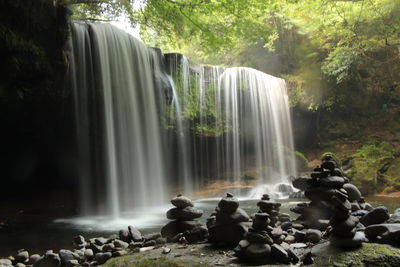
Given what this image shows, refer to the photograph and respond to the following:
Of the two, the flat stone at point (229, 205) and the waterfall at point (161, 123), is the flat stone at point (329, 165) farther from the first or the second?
the waterfall at point (161, 123)

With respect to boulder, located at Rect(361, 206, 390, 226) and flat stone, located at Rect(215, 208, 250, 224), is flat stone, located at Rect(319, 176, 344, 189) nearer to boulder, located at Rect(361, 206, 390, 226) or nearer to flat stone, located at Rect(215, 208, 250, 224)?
boulder, located at Rect(361, 206, 390, 226)

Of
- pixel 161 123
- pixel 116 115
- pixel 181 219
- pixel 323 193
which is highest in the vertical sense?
pixel 116 115

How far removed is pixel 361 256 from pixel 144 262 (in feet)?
7.12

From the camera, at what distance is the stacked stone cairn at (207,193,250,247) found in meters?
3.71

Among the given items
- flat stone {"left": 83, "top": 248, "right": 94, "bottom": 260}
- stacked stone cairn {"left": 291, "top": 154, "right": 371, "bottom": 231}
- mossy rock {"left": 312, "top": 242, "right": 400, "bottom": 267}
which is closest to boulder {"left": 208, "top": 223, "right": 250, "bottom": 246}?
mossy rock {"left": 312, "top": 242, "right": 400, "bottom": 267}

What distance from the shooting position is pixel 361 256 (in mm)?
2809

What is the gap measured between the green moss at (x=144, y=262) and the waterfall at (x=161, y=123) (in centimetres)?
626

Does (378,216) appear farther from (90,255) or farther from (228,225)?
(90,255)

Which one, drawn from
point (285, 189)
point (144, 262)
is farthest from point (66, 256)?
point (285, 189)

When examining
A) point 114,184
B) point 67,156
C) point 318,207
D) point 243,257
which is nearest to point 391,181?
point 318,207

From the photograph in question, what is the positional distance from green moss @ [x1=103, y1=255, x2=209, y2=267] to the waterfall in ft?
20.5

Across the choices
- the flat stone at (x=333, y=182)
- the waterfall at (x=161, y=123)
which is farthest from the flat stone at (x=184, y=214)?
the waterfall at (x=161, y=123)

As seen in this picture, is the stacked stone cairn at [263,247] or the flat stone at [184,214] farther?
the flat stone at [184,214]

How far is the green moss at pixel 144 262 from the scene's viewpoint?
3.20 m
